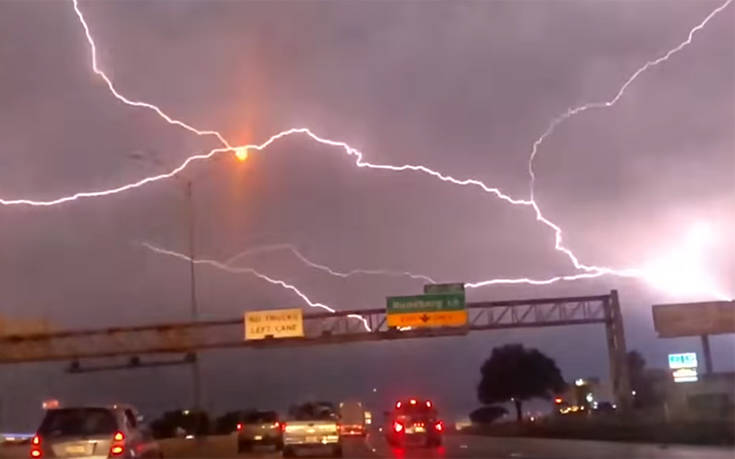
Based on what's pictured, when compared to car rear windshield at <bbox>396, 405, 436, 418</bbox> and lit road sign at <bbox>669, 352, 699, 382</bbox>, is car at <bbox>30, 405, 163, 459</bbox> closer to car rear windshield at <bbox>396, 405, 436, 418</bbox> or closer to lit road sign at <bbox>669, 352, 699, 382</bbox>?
car rear windshield at <bbox>396, 405, 436, 418</bbox>

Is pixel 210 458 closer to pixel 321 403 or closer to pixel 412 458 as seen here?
pixel 321 403

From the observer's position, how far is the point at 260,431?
153 ft

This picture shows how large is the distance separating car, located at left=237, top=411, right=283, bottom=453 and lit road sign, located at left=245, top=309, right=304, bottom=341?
13461 millimetres

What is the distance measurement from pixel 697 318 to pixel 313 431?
32.5 metres

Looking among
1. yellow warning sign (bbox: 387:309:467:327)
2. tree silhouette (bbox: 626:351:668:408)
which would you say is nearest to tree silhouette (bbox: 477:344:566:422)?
tree silhouette (bbox: 626:351:668:408)

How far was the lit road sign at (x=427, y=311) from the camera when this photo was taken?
59.2 m

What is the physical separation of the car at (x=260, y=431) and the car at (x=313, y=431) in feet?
22.6

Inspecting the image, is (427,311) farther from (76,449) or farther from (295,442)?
(76,449)

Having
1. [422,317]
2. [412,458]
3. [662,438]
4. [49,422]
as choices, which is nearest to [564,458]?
[412,458]

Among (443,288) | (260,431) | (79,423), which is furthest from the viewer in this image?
(443,288)

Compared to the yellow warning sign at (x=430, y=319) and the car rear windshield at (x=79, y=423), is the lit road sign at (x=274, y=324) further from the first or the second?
the car rear windshield at (x=79, y=423)

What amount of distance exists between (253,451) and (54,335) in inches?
781

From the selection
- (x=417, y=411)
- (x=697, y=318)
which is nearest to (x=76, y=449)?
(x=417, y=411)

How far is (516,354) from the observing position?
115625mm
